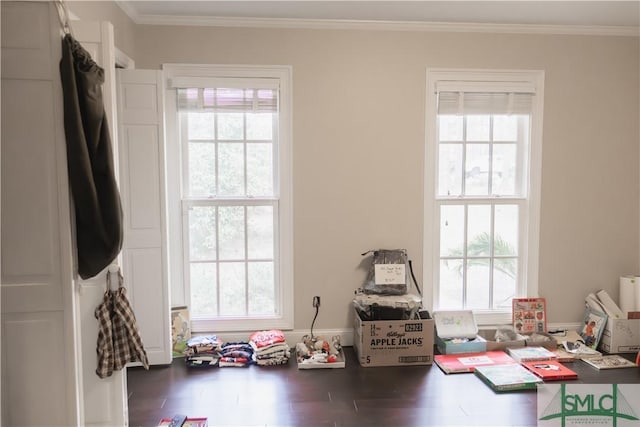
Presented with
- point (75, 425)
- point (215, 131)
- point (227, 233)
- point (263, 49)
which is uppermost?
point (263, 49)

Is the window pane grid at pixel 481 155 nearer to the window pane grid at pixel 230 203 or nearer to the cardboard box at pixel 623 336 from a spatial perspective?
the cardboard box at pixel 623 336

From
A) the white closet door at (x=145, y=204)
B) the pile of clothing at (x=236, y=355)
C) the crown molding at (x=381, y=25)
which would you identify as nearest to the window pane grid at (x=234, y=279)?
the pile of clothing at (x=236, y=355)

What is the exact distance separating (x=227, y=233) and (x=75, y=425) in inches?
75.0

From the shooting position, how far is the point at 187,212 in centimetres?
343

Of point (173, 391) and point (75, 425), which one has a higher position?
point (75, 425)

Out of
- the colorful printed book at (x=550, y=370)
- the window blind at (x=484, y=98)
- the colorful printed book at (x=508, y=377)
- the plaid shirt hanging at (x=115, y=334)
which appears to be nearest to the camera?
the plaid shirt hanging at (x=115, y=334)

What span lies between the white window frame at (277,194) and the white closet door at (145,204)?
0.32 metres

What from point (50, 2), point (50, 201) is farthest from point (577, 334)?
point (50, 2)

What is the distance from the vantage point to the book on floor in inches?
123

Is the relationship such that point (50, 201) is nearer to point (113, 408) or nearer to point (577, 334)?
point (113, 408)

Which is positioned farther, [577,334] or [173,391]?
[577,334]

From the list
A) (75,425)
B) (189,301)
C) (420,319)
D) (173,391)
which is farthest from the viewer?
(189,301)

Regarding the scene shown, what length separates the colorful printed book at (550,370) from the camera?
115 inches
